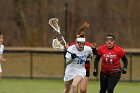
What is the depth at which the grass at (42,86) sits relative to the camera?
23.1m

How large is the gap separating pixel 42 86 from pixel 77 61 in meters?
8.31

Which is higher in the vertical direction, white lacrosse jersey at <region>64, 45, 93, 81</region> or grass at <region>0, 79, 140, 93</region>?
white lacrosse jersey at <region>64, 45, 93, 81</region>

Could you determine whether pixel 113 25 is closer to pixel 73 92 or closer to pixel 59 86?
pixel 59 86

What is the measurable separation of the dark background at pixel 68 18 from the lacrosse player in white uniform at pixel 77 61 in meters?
23.2

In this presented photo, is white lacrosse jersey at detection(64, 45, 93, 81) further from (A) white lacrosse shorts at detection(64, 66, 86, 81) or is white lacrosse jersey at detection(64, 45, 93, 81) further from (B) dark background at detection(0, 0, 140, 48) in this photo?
(B) dark background at detection(0, 0, 140, 48)

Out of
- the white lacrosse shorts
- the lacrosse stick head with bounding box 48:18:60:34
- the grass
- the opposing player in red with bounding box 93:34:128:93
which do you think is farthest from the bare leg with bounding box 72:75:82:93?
the grass

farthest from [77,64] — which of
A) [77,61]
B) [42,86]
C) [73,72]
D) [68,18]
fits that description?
[68,18]

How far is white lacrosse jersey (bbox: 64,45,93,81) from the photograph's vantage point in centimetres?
1709

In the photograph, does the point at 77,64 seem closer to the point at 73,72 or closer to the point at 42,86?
the point at 73,72

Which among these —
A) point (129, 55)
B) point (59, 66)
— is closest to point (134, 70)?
point (129, 55)

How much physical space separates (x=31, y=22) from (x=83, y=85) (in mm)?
25315

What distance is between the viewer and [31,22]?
43031 millimetres

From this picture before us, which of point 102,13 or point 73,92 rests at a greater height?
point 102,13

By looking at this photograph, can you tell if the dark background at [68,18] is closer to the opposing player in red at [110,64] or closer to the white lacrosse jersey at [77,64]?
the opposing player in red at [110,64]
